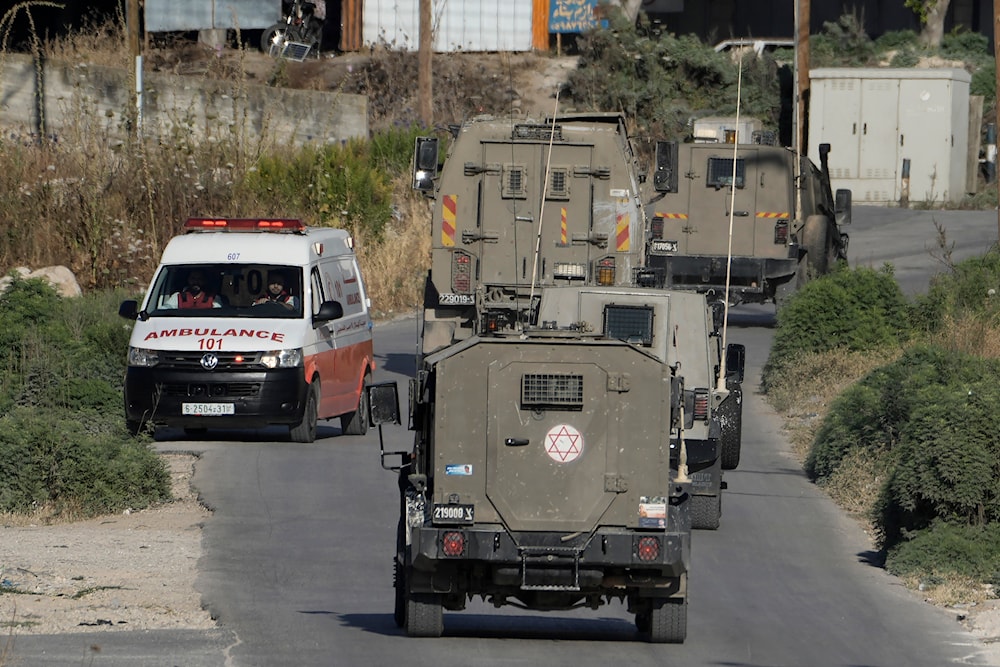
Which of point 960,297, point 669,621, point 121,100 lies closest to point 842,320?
point 960,297

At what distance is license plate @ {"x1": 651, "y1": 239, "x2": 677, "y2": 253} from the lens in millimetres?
29188

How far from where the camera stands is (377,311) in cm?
3272

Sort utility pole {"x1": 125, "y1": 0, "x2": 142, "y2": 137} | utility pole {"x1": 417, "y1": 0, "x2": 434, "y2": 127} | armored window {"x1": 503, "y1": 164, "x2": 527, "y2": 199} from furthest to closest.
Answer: utility pole {"x1": 417, "y1": 0, "x2": 434, "y2": 127}, utility pole {"x1": 125, "y1": 0, "x2": 142, "y2": 137}, armored window {"x1": 503, "y1": 164, "x2": 527, "y2": 199}

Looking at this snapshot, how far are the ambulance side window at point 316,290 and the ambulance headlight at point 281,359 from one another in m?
0.73

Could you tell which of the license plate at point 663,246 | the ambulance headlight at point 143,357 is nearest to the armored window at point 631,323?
the ambulance headlight at point 143,357

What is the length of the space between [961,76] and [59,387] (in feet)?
103

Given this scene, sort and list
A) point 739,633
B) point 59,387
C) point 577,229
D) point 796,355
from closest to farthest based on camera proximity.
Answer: point 739,633
point 59,387
point 577,229
point 796,355

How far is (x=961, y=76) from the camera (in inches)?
1822

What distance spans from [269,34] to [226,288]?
3192 cm

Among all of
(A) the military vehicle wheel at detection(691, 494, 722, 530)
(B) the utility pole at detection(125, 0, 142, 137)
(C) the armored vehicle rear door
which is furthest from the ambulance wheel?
(B) the utility pole at detection(125, 0, 142, 137)

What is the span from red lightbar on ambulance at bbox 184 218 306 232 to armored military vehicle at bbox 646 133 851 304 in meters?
9.78

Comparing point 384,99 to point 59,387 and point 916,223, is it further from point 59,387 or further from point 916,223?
point 59,387

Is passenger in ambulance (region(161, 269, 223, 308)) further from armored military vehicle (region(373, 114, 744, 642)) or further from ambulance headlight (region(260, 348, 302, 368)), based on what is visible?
armored military vehicle (region(373, 114, 744, 642))

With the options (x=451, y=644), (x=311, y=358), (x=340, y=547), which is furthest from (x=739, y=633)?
(x=311, y=358)
